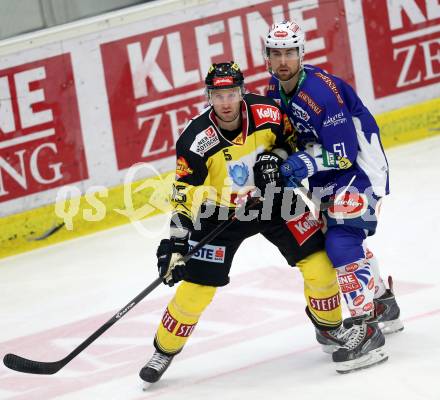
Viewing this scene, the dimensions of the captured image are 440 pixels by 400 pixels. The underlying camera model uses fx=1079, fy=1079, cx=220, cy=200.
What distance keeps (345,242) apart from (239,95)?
714 mm

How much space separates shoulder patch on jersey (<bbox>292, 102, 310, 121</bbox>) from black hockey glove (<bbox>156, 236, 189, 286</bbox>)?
2.20 feet

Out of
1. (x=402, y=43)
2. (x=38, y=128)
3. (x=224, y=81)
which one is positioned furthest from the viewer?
(x=402, y=43)

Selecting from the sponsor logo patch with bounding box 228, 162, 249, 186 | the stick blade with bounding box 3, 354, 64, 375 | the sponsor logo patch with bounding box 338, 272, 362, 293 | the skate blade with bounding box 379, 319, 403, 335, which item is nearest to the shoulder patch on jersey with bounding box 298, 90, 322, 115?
the sponsor logo patch with bounding box 228, 162, 249, 186

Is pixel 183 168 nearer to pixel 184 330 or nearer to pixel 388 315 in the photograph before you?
pixel 184 330

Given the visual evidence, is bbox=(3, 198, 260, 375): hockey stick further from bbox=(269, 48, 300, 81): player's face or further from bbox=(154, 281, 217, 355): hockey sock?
bbox=(269, 48, 300, 81): player's face

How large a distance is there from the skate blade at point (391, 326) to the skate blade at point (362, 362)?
386 mm

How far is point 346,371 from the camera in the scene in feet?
13.9

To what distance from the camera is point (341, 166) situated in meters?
4.32

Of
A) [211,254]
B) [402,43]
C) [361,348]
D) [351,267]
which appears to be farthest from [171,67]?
[361,348]

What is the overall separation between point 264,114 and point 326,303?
818 mm

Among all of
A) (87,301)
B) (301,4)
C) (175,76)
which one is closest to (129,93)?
(175,76)

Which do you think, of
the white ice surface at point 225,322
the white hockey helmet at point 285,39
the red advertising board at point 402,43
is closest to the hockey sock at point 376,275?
the white ice surface at point 225,322

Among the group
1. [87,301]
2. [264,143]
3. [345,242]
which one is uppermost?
[264,143]

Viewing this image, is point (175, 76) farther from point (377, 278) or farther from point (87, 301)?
point (377, 278)
